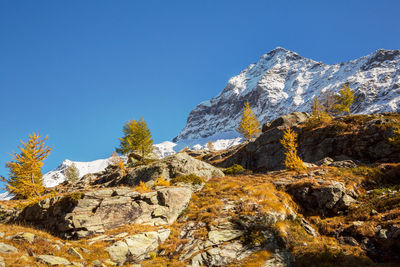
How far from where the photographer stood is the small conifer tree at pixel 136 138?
137 feet

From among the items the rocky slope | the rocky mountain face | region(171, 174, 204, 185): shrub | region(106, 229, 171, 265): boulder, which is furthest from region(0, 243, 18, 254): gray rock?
the rocky mountain face

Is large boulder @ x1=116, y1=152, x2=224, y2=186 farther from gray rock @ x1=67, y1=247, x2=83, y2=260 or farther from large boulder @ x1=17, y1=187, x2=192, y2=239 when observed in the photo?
gray rock @ x1=67, y1=247, x2=83, y2=260

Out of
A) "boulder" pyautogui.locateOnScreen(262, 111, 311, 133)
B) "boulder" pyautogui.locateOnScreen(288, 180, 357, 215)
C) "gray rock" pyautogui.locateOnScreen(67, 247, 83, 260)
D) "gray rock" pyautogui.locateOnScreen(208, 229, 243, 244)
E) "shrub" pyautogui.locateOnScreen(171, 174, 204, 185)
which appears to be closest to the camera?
"gray rock" pyautogui.locateOnScreen(67, 247, 83, 260)

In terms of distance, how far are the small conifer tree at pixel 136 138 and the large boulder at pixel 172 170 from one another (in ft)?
56.3

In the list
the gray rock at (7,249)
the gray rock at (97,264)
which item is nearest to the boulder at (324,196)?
the gray rock at (97,264)

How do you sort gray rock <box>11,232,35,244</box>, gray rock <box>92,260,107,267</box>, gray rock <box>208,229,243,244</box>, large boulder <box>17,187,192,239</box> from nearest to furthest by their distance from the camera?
gray rock <box>92,260,107,267</box>
gray rock <box>11,232,35,244</box>
gray rock <box>208,229,243,244</box>
large boulder <box>17,187,192,239</box>

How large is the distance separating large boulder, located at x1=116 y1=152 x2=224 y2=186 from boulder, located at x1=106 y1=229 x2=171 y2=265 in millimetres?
11243

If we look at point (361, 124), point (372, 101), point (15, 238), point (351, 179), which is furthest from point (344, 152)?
point (372, 101)

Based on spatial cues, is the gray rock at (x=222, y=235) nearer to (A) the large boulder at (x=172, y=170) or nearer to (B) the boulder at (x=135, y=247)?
(B) the boulder at (x=135, y=247)

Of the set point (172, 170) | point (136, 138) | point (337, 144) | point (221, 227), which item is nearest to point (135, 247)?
point (221, 227)

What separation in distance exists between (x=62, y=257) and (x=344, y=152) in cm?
2976

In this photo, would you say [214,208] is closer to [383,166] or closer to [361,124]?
[383,166]

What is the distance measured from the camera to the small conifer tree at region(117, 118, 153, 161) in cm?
4169

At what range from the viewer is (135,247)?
9828 mm
